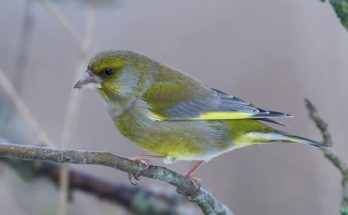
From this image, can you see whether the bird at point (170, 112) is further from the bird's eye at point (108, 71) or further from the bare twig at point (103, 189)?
the bare twig at point (103, 189)

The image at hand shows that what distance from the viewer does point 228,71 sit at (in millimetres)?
6367

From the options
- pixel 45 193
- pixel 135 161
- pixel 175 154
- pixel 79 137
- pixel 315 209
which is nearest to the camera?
pixel 135 161

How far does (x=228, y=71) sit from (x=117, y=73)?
3199 millimetres

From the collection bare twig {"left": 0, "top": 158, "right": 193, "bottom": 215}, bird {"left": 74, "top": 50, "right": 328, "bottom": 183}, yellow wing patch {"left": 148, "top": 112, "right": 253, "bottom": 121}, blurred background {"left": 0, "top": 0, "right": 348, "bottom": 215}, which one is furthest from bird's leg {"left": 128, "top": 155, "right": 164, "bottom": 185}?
blurred background {"left": 0, "top": 0, "right": 348, "bottom": 215}

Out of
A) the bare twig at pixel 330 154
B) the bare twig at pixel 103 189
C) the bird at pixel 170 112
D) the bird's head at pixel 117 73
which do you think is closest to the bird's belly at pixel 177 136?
the bird at pixel 170 112

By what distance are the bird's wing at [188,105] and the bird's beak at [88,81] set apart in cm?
25

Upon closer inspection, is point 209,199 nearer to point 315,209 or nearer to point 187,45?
point 315,209

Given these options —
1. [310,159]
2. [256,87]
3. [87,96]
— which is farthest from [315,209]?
[87,96]

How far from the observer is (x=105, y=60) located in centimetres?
319

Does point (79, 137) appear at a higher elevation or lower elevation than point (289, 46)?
lower

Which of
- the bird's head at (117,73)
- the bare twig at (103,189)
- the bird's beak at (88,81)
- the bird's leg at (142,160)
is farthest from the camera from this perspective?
the bare twig at (103,189)

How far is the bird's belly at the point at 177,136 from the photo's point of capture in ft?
10.3

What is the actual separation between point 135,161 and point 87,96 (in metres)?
3.94

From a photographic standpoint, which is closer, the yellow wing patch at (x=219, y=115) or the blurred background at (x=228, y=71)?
the yellow wing patch at (x=219, y=115)
